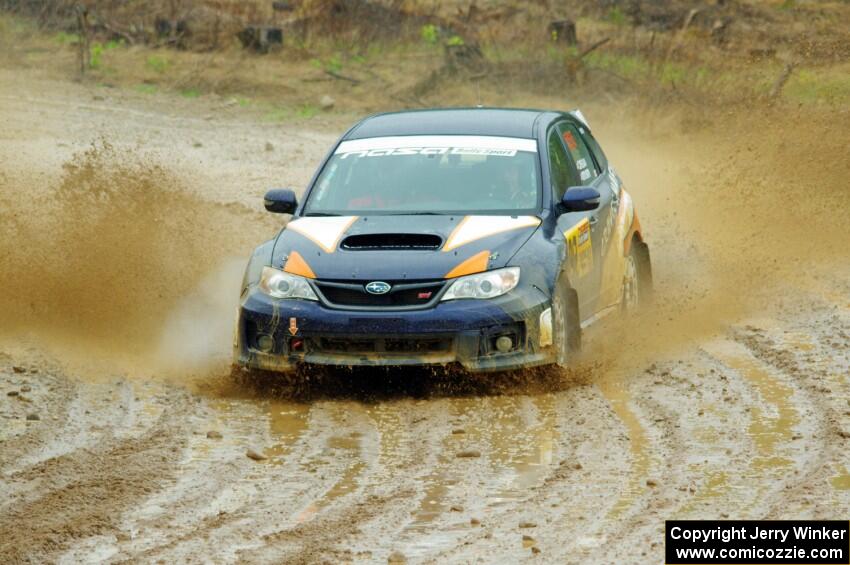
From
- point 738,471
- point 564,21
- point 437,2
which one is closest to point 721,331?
point 738,471

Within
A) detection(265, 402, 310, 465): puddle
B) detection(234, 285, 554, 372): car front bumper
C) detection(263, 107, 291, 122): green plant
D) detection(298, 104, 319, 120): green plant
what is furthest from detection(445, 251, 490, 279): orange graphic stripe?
detection(298, 104, 319, 120): green plant

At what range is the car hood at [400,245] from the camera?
904 centimetres

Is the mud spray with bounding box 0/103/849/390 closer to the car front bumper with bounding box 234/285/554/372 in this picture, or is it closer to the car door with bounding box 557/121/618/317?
the car door with bounding box 557/121/618/317

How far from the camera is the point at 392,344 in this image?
29.4 ft

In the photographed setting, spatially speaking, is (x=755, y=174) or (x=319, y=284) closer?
(x=319, y=284)

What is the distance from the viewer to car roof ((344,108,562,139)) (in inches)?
416

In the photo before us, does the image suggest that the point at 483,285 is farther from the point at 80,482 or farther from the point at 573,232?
the point at 80,482

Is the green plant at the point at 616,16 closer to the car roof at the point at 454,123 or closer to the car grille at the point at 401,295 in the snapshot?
the car roof at the point at 454,123

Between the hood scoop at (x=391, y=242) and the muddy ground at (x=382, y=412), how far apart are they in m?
0.73

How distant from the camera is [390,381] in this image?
9492 millimetres

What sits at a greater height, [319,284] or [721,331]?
[319,284]

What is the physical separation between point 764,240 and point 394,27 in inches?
490

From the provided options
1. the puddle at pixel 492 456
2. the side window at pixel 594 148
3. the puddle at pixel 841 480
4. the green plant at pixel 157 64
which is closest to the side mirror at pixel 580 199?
the puddle at pixel 492 456

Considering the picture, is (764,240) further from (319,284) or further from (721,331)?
Result: (319,284)
